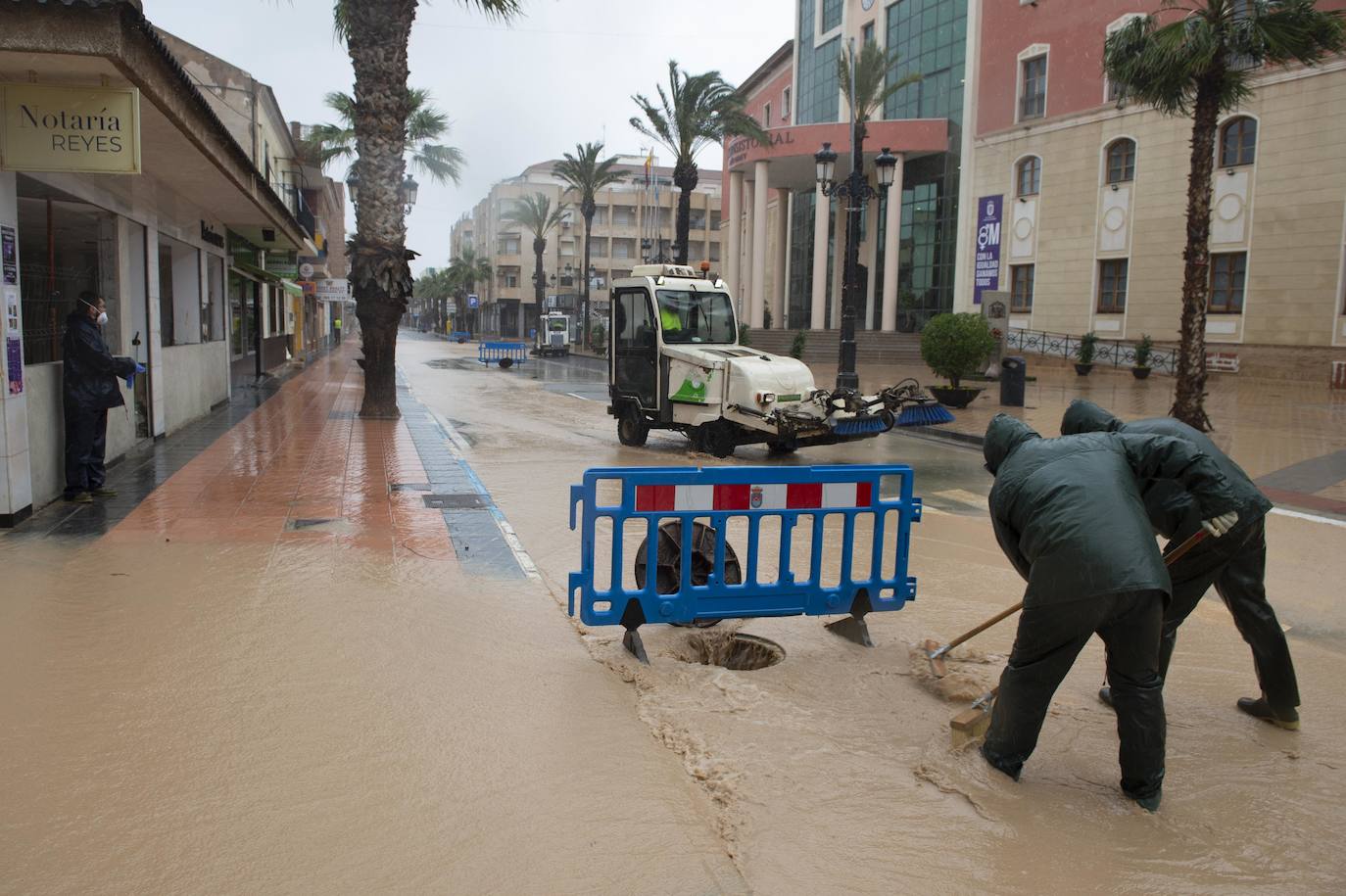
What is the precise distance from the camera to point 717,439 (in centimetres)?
1291

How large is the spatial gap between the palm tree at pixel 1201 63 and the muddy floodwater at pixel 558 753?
32.9 feet

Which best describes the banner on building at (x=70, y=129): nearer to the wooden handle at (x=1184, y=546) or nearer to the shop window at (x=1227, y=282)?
the wooden handle at (x=1184, y=546)

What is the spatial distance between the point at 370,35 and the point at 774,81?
147 ft

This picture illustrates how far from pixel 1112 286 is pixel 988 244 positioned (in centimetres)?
430

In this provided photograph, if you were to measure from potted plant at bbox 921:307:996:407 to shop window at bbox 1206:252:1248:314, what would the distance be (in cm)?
1237

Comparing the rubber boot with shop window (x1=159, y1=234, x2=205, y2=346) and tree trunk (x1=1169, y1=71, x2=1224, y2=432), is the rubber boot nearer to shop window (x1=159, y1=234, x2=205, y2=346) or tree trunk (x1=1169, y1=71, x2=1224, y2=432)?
tree trunk (x1=1169, y1=71, x2=1224, y2=432)

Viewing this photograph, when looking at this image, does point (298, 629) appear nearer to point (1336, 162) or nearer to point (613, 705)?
point (613, 705)

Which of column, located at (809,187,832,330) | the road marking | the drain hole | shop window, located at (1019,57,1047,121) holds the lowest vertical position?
the drain hole

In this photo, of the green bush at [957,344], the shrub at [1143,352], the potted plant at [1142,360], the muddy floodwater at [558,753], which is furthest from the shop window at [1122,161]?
the muddy floodwater at [558,753]

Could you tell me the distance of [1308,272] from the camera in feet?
86.5

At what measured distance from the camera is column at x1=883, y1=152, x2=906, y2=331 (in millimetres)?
40281

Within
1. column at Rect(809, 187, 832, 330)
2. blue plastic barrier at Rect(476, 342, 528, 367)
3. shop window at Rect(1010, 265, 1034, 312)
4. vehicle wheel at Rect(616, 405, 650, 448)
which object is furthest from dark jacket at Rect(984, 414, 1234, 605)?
column at Rect(809, 187, 832, 330)

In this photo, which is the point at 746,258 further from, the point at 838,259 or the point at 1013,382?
the point at 1013,382

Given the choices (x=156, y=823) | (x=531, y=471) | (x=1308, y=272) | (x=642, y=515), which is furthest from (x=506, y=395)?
(x=1308, y=272)
